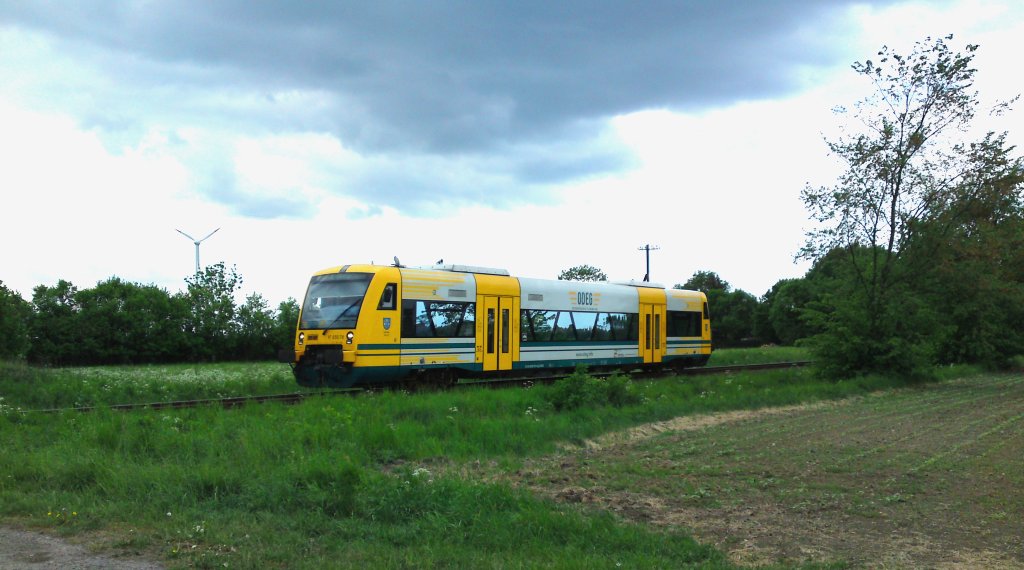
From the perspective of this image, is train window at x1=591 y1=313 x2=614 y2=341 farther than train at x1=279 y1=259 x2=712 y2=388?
Yes

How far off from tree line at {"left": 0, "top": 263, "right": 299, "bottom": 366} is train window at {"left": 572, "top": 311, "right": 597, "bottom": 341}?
1065 inches

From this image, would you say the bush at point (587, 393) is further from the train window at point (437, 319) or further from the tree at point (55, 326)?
the tree at point (55, 326)

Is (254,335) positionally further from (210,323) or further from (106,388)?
(106,388)

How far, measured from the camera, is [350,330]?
1836 cm

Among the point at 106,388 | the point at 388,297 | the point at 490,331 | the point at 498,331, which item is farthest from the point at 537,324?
the point at 106,388

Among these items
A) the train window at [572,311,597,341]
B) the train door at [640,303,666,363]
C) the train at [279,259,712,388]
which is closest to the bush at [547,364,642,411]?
the train at [279,259,712,388]

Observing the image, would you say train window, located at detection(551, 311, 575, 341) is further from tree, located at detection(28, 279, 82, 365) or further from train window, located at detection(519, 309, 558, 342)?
tree, located at detection(28, 279, 82, 365)

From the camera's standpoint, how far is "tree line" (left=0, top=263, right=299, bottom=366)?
43.5 metres

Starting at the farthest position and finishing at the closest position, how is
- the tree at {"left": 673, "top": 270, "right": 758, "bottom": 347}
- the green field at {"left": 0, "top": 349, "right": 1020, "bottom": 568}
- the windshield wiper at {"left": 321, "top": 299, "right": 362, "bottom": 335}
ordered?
the tree at {"left": 673, "top": 270, "right": 758, "bottom": 347}, the windshield wiper at {"left": 321, "top": 299, "right": 362, "bottom": 335}, the green field at {"left": 0, "top": 349, "right": 1020, "bottom": 568}

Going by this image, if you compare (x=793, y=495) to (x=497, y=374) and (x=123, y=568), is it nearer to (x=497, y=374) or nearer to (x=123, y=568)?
(x=123, y=568)

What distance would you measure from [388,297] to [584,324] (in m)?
8.19

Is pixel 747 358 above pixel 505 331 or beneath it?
beneath

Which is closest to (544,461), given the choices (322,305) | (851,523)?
(851,523)

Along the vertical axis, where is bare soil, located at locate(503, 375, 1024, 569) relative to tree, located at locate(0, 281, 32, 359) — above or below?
below
